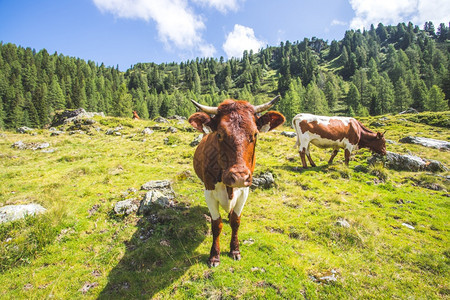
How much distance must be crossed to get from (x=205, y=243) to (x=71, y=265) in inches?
124

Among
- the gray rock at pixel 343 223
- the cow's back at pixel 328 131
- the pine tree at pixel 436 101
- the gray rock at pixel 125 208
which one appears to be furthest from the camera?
the pine tree at pixel 436 101

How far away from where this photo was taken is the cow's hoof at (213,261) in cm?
446

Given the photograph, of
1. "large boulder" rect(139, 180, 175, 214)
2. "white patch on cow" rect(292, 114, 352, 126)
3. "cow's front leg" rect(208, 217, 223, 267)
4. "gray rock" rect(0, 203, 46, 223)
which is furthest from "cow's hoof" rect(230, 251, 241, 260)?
"white patch on cow" rect(292, 114, 352, 126)

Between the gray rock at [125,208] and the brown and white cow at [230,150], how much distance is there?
11.4 ft

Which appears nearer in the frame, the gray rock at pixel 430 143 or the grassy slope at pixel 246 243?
the grassy slope at pixel 246 243

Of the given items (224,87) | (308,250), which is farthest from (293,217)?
(224,87)

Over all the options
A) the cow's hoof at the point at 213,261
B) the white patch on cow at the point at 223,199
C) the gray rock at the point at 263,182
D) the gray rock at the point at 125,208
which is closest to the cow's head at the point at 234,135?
the white patch on cow at the point at 223,199

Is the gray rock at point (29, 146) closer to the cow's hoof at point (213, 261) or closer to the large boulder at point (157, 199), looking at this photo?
the large boulder at point (157, 199)

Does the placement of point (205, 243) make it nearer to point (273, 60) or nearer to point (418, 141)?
point (418, 141)

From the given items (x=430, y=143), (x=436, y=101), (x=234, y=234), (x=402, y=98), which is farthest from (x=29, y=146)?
(x=402, y=98)

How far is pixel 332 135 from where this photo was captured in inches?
475

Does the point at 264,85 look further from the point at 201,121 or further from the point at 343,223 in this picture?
the point at 201,121

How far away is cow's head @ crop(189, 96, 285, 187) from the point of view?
3193mm

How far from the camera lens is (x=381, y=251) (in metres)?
4.97
